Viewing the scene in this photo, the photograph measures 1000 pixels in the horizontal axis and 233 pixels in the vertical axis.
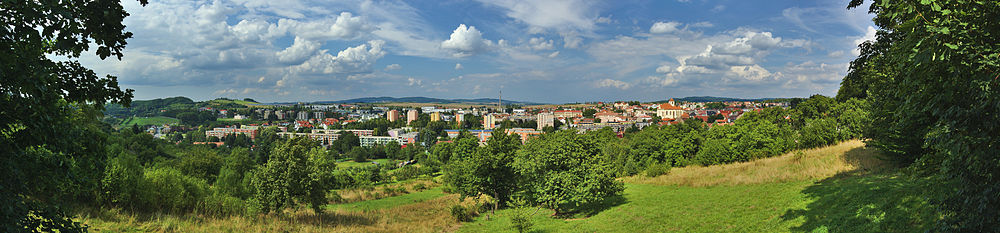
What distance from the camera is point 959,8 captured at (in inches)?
199

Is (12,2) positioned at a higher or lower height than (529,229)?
higher

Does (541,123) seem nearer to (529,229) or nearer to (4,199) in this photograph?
(529,229)

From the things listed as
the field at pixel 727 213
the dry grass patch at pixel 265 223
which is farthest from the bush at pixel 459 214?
the field at pixel 727 213

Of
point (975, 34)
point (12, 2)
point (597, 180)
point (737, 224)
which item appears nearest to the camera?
point (12, 2)

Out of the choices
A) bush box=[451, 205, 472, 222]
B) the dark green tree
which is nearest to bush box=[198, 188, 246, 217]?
bush box=[451, 205, 472, 222]

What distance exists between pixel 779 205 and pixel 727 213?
4.85ft

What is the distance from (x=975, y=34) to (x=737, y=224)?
815cm

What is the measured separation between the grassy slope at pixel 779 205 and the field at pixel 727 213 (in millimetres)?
30

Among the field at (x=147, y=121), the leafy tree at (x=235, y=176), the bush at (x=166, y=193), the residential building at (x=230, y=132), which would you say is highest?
the bush at (x=166, y=193)

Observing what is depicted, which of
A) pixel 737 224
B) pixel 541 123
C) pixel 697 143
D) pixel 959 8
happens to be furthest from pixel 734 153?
pixel 541 123

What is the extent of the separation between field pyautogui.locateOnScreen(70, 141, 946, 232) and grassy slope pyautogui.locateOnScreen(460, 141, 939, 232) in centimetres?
3

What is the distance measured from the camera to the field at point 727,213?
30.7 ft

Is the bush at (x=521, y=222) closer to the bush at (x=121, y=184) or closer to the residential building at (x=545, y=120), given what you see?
the bush at (x=121, y=184)

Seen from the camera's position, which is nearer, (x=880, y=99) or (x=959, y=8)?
(x=959, y=8)
